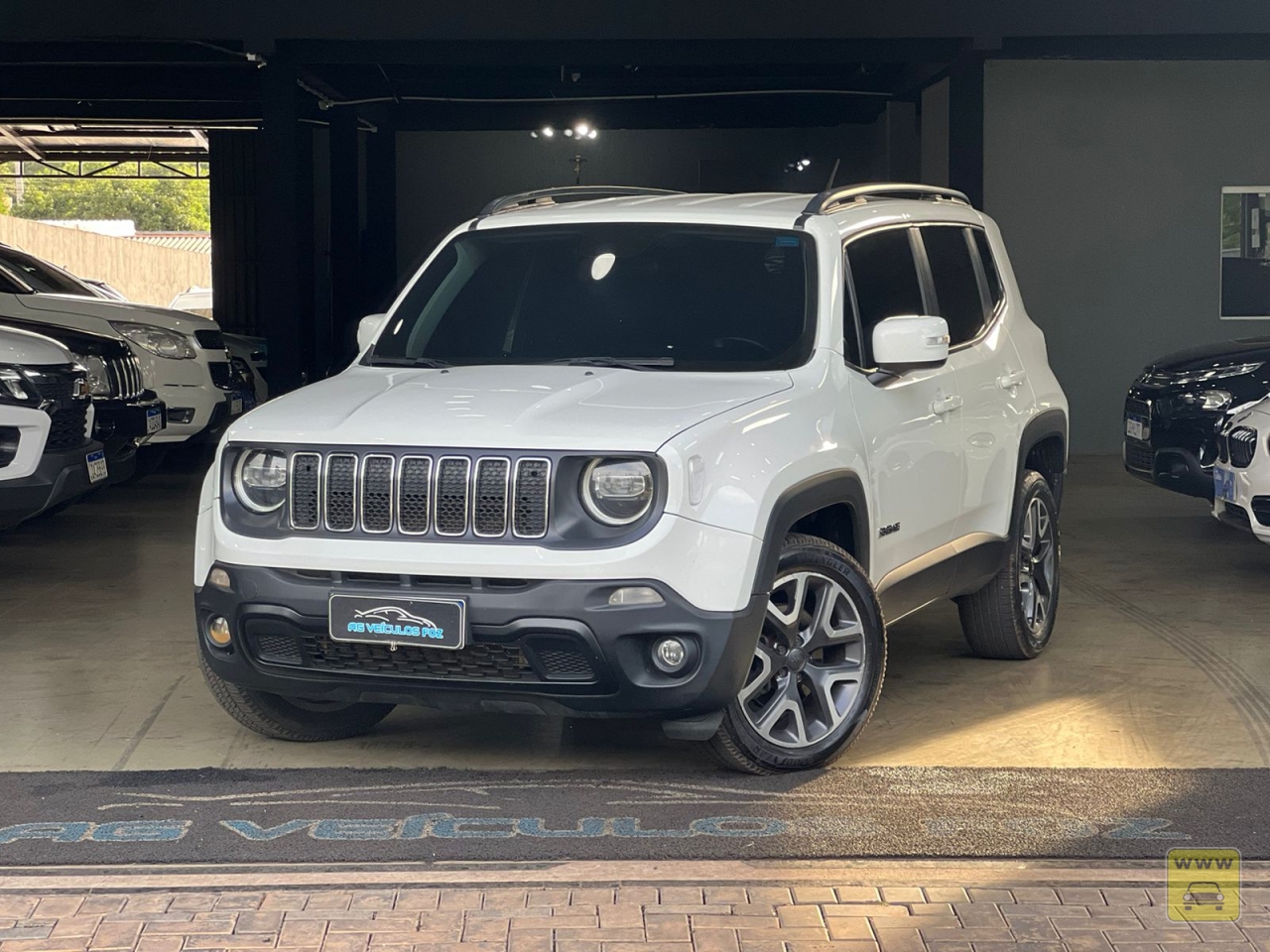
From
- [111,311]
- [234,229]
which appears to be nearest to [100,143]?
[234,229]

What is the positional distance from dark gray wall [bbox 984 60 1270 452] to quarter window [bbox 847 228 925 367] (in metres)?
10.0

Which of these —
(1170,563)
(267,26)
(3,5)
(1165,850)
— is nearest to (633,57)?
(267,26)

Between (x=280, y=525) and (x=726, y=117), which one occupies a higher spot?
(x=726, y=117)

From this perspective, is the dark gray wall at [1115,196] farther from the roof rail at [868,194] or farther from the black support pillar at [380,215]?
the roof rail at [868,194]

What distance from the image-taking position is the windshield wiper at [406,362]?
5.52 m

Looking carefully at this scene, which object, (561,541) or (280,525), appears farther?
(280,525)

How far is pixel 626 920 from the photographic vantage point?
153 inches

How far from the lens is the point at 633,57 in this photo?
13.1m

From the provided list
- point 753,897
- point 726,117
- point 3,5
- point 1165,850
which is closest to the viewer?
point 753,897

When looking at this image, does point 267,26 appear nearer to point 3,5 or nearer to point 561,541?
point 3,5

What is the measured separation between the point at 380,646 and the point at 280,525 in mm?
452

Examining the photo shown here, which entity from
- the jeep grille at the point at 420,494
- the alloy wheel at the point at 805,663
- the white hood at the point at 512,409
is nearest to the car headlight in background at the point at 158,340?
the white hood at the point at 512,409

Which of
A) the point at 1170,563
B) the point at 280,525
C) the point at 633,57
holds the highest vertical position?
the point at 633,57

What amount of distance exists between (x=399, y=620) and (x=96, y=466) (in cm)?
446
